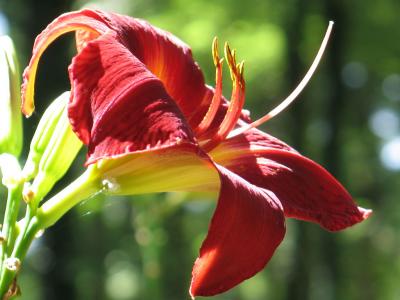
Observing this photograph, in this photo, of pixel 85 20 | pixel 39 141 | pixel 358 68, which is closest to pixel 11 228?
pixel 39 141

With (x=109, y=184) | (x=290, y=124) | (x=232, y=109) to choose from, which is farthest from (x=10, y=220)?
(x=290, y=124)

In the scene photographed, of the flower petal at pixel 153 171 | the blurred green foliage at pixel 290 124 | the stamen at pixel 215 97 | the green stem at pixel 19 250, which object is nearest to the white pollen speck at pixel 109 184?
the flower petal at pixel 153 171

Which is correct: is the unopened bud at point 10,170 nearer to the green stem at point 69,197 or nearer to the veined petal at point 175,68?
the green stem at point 69,197

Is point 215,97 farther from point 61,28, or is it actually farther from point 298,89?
point 61,28

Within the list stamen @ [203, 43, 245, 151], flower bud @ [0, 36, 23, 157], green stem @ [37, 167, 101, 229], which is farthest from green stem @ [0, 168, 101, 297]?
stamen @ [203, 43, 245, 151]

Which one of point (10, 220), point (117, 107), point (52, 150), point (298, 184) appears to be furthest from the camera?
point (298, 184)

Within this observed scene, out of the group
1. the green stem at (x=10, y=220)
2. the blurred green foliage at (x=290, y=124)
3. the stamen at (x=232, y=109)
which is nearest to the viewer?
the green stem at (x=10, y=220)

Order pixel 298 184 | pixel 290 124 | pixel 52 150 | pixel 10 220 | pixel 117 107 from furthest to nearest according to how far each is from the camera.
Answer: pixel 290 124, pixel 298 184, pixel 52 150, pixel 10 220, pixel 117 107
